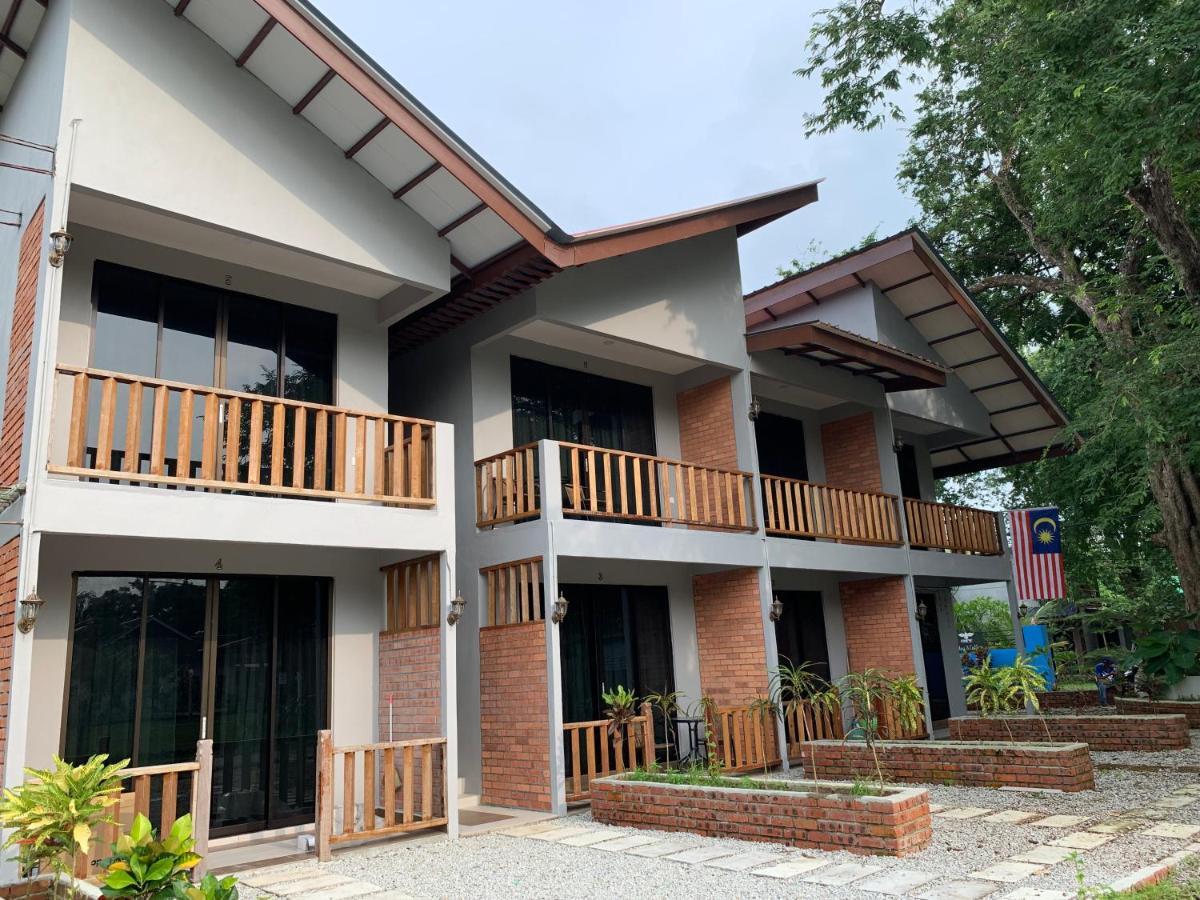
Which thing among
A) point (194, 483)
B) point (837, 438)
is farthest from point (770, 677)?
point (194, 483)

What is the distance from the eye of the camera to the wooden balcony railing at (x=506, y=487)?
1052 cm

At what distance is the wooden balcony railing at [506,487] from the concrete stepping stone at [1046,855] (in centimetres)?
→ 559

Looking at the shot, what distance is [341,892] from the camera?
662 centimetres

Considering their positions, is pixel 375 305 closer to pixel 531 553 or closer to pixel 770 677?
pixel 531 553

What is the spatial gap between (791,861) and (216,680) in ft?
17.9

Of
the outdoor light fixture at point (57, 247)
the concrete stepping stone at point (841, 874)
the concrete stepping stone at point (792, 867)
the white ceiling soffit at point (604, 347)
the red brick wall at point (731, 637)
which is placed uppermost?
the white ceiling soffit at point (604, 347)

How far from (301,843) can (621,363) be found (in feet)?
24.9

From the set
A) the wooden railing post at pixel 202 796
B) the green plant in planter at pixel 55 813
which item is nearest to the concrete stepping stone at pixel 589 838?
the wooden railing post at pixel 202 796

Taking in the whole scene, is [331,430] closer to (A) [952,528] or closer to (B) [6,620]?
(B) [6,620]

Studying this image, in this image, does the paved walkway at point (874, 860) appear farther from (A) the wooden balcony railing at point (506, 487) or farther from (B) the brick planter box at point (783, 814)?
(A) the wooden balcony railing at point (506, 487)

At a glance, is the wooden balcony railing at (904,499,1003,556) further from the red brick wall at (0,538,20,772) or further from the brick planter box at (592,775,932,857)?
the red brick wall at (0,538,20,772)

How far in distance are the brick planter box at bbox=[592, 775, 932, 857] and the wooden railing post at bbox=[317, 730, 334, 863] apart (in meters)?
2.62

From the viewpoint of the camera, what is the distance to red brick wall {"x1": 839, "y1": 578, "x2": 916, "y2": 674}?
14.9 meters

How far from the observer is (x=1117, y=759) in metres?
11.8
